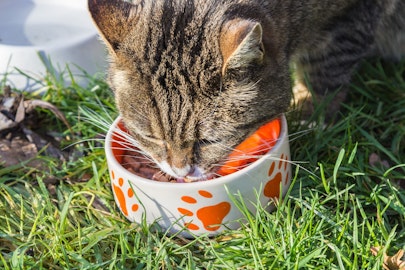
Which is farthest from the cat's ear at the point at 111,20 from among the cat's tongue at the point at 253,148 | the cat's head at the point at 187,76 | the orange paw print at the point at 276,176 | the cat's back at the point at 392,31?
the cat's back at the point at 392,31

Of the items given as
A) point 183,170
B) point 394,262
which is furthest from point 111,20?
point 394,262

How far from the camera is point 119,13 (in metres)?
2.16

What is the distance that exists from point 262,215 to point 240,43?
0.73 metres

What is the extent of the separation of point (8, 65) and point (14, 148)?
1.82 feet

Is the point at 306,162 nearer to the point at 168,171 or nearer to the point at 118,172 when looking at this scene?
the point at 168,171

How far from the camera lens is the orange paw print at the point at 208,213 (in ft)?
7.33

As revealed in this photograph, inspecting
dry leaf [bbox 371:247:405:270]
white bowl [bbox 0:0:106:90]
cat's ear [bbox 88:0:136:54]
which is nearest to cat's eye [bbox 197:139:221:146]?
cat's ear [bbox 88:0:136:54]

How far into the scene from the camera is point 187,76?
210 centimetres

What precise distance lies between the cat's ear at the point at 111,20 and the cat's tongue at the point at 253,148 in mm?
608

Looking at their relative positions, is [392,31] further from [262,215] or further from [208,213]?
[208,213]

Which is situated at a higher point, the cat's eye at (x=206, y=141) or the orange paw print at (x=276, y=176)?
the cat's eye at (x=206, y=141)

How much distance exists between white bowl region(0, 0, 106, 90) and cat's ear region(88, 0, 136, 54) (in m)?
1.13

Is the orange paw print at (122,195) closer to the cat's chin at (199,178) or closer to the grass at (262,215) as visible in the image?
the grass at (262,215)

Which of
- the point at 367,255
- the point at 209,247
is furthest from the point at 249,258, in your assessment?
the point at 367,255
